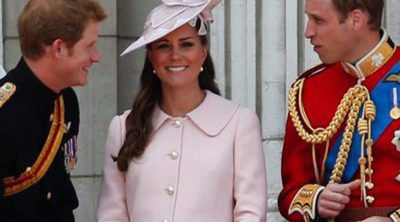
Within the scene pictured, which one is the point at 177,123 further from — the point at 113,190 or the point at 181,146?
the point at 113,190

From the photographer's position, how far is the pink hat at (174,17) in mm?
5125

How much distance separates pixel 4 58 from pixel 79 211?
798 mm

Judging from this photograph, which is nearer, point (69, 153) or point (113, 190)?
point (69, 153)

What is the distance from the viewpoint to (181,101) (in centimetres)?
523

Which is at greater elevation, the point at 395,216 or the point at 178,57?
the point at 178,57

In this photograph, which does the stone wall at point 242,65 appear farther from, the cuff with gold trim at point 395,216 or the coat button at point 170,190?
the cuff with gold trim at point 395,216

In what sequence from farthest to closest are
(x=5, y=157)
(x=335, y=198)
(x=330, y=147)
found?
1. (x=330, y=147)
2. (x=335, y=198)
3. (x=5, y=157)

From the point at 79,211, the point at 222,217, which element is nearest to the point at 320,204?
the point at 222,217

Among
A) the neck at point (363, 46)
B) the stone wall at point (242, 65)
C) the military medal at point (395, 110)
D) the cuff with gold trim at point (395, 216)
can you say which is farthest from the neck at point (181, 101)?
the stone wall at point (242, 65)

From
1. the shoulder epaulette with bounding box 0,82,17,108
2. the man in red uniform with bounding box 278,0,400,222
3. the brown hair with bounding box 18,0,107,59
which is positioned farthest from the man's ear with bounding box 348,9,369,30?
the shoulder epaulette with bounding box 0,82,17,108

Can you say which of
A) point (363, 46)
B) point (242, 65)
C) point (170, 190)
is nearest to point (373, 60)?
point (363, 46)

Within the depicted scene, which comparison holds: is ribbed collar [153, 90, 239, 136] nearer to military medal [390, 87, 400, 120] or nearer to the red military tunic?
the red military tunic

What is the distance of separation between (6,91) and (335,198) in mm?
1120

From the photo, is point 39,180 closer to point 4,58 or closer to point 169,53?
point 169,53
